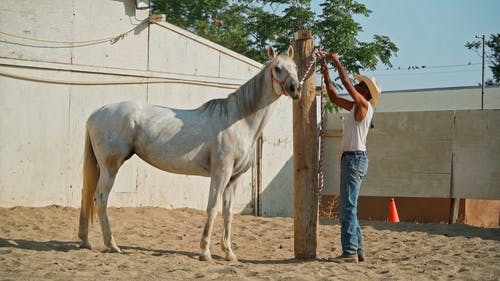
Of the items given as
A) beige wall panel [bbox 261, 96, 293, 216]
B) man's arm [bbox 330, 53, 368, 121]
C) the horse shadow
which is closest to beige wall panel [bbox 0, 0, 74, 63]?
the horse shadow

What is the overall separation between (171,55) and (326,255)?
459cm

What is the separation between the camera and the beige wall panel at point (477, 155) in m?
10.1

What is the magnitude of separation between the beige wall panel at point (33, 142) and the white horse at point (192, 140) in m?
2.09

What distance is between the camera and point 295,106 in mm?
6520

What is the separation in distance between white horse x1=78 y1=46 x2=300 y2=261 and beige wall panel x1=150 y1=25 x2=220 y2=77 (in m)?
3.22

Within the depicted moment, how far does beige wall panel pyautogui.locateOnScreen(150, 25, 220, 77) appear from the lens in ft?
32.6

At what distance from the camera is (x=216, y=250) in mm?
7172

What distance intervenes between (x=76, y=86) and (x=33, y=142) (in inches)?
39.6

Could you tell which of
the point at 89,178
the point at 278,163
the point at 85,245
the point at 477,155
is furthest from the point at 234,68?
the point at 85,245

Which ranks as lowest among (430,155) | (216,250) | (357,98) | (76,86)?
(216,250)

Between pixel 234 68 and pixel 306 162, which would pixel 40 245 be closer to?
pixel 306 162

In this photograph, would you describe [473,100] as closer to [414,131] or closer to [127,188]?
[414,131]

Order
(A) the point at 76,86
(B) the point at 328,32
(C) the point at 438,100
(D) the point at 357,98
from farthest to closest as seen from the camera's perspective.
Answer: (C) the point at 438,100 < (B) the point at 328,32 < (A) the point at 76,86 < (D) the point at 357,98

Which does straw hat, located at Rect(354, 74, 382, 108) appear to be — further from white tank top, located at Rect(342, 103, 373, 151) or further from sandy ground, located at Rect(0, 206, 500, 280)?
sandy ground, located at Rect(0, 206, 500, 280)
